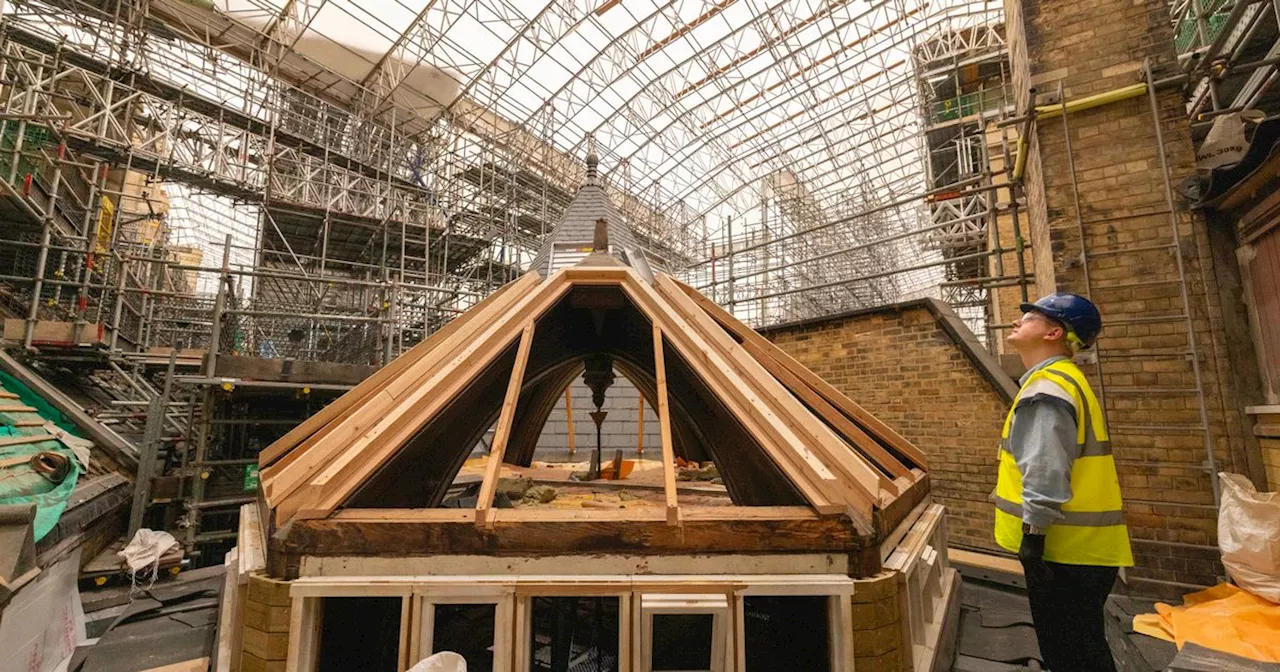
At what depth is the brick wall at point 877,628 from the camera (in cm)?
253

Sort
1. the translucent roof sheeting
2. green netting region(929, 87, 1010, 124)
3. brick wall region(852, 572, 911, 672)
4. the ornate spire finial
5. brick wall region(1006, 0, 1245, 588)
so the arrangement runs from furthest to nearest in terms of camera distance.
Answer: green netting region(929, 87, 1010, 124)
the translucent roof sheeting
the ornate spire finial
brick wall region(1006, 0, 1245, 588)
brick wall region(852, 572, 911, 672)

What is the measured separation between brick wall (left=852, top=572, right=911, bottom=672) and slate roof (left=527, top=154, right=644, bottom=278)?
407 centimetres

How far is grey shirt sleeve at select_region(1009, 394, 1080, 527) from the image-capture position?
7.79ft

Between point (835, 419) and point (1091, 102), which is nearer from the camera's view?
point (835, 419)

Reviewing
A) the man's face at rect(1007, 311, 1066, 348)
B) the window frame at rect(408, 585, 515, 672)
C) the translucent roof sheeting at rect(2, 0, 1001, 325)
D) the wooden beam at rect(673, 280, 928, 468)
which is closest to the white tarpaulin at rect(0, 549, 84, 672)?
the window frame at rect(408, 585, 515, 672)

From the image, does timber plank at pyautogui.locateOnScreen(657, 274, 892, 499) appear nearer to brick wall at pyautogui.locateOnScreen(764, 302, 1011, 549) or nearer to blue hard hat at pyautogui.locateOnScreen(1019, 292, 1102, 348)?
blue hard hat at pyautogui.locateOnScreen(1019, 292, 1102, 348)

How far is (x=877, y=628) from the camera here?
8.43 ft

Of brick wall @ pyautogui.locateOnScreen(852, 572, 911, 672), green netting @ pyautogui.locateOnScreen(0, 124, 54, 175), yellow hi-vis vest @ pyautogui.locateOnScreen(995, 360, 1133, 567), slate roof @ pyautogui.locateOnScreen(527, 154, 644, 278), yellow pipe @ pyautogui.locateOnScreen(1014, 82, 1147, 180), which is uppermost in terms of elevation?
green netting @ pyautogui.locateOnScreen(0, 124, 54, 175)

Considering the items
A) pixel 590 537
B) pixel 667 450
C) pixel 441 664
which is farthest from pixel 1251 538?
pixel 441 664

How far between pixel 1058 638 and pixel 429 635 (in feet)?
10.4

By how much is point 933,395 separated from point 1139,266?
2.51 m

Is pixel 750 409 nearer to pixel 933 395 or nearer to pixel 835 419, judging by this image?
pixel 835 419

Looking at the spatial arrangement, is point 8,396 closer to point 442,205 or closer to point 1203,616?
point 442,205

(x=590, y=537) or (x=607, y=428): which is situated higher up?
(x=607, y=428)
